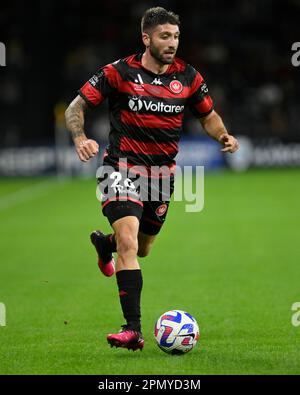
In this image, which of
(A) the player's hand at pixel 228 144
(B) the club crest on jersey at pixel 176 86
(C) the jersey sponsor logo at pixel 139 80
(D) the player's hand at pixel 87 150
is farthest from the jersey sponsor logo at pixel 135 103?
(A) the player's hand at pixel 228 144

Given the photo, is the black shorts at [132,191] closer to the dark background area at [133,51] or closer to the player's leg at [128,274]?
the player's leg at [128,274]

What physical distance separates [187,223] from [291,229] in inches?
86.6

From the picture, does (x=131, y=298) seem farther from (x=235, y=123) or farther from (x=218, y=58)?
(x=218, y=58)

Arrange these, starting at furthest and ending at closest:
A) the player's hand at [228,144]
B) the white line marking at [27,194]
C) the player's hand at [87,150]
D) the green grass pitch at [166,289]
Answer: the white line marking at [27,194] < the player's hand at [228,144] < the player's hand at [87,150] < the green grass pitch at [166,289]

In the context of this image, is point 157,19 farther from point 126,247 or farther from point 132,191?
point 126,247

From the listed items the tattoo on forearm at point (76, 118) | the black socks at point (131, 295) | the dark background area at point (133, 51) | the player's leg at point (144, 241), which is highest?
the dark background area at point (133, 51)

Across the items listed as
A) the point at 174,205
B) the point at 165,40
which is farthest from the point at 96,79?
the point at 174,205

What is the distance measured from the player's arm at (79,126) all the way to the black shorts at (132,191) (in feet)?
1.22

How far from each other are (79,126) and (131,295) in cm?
141

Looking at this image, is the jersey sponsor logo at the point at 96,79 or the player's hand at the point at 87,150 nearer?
the player's hand at the point at 87,150

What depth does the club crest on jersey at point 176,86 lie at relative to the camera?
742cm

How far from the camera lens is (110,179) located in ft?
23.7

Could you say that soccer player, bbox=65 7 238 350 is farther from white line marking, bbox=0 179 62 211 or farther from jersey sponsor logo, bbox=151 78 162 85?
white line marking, bbox=0 179 62 211

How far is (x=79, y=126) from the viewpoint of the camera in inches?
286
